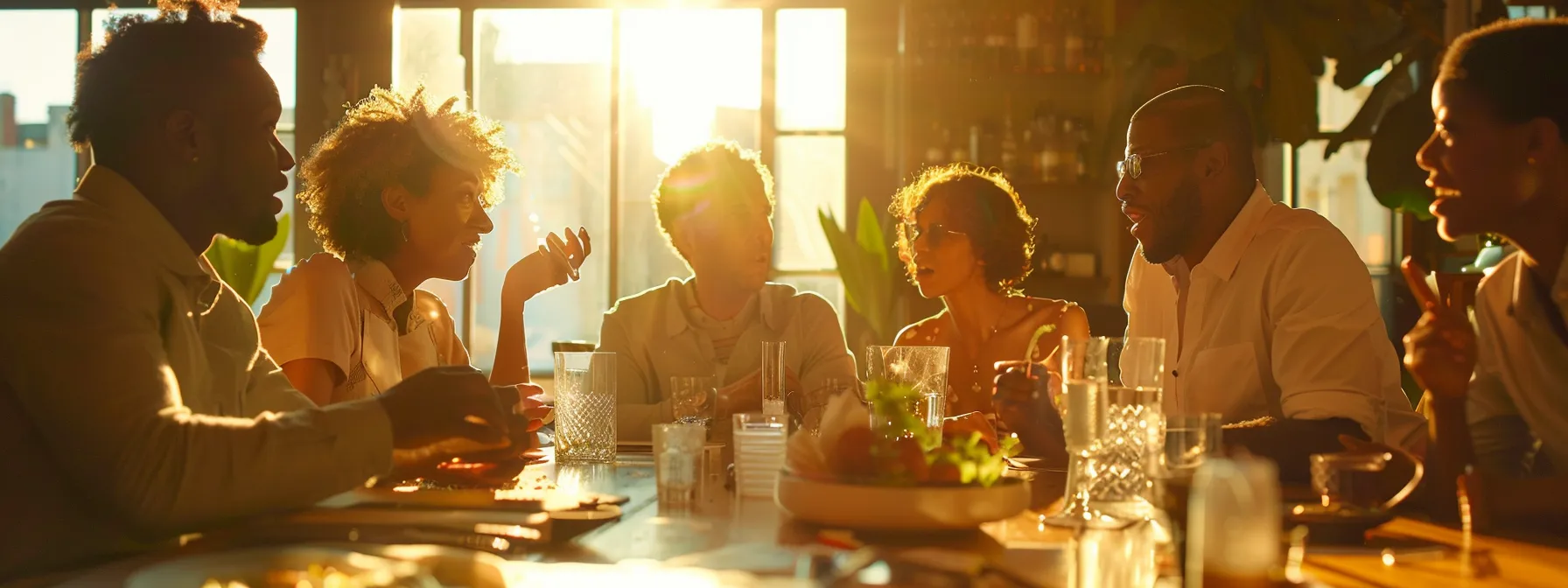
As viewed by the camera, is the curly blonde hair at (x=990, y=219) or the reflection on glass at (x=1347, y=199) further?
the reflection on glass at (x=1347, y=199)

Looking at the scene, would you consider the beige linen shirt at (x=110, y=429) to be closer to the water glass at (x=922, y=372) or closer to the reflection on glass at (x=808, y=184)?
the water glass at (x=922, y=372)

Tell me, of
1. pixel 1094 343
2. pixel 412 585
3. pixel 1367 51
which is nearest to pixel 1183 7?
pixel 1367 51

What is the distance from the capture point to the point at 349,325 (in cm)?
222

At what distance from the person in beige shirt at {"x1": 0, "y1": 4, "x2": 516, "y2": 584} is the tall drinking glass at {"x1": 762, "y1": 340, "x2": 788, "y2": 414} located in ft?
2.28

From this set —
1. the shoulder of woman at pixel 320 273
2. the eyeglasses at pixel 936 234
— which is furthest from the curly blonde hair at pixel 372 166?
the eyeglasses at pixel 936 234

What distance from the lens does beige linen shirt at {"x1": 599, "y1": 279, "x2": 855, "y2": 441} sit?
291 cm

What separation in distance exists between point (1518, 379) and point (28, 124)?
21.8ft

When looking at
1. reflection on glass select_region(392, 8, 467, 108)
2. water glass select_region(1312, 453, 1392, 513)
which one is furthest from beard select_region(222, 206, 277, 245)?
reflection on glass select_region(392, 8, 467, 108)

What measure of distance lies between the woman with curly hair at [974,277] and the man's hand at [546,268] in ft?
3.16

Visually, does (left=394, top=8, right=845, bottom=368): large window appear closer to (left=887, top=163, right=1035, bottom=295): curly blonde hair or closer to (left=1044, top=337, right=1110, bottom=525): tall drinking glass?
(left=887, top=163, right=1035, bottom=295): curly blonde hair

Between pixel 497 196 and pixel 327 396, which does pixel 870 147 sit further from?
pixel 327 396

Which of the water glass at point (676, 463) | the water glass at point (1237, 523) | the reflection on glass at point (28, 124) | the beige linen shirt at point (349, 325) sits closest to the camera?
the water glass at point (1237, 523)

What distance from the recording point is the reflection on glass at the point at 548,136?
5.94 meters

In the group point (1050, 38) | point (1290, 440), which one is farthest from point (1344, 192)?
point (1290, 440)
